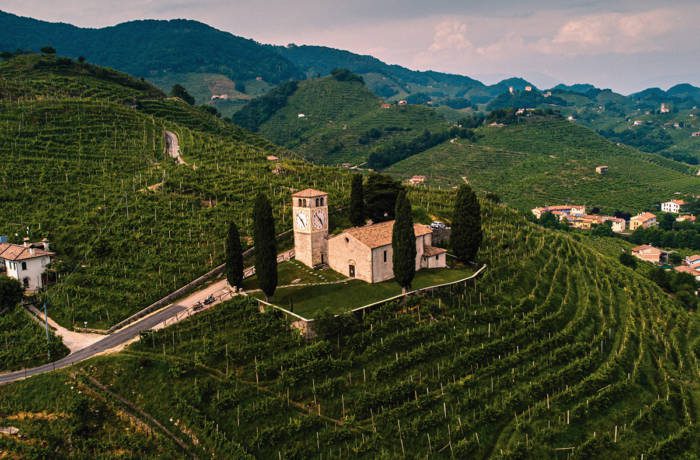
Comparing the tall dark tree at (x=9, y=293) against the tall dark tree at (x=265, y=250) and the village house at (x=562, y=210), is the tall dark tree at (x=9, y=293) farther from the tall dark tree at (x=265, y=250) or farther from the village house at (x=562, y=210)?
the village house at (x=562, y=210)

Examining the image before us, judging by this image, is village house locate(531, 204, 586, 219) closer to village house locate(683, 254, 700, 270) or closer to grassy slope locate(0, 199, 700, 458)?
village house locate(683, 254, 700, 270)

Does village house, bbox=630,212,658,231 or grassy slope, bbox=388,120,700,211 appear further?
grassy slope, bbox=388,120,700,211

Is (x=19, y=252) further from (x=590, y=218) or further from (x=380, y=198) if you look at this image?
(x=590, y=218)

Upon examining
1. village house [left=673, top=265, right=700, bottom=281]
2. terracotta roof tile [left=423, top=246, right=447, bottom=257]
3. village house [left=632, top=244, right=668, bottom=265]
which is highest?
terracotta roof tile [left=423, top=246, right=447, bottom=257]

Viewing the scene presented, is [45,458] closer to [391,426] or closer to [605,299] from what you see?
[391,426]

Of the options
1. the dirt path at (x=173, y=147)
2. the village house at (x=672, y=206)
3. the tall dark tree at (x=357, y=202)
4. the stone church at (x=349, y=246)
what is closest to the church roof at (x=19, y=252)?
the stone church at (x=349, y=246)

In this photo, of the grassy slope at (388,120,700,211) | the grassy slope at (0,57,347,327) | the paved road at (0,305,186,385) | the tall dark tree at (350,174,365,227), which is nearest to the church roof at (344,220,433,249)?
the tall dark tree at (350,174,365,227)

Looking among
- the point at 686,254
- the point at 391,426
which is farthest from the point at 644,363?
the point at 686,254
